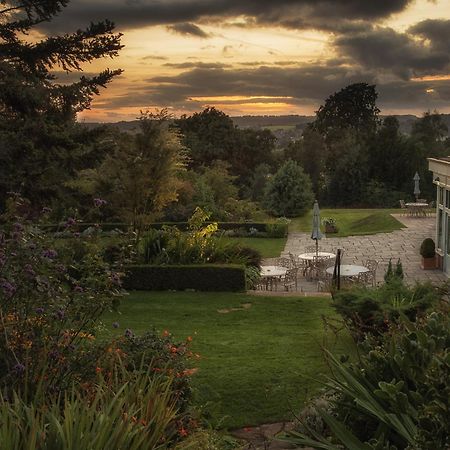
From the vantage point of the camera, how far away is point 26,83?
1858 centimetres

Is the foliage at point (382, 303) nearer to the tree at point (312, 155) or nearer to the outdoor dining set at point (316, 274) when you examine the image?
the outdoor dining set at point (316, 274)

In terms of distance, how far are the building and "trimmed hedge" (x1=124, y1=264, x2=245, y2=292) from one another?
750 cm

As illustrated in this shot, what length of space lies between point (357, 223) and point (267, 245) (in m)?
8.56

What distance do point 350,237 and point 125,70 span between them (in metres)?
13.3

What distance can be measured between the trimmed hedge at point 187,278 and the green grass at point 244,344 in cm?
42

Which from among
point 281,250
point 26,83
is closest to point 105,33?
point 26,83

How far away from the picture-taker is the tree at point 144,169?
67.2ft

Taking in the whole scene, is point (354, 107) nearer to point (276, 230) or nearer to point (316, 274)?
point (276, 230)

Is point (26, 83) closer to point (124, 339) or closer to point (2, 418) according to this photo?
point (124, 339)

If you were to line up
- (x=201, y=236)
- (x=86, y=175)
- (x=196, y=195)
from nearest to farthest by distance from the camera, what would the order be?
(x=201, y=236), (x=86, y=175), (x=196, y=195)

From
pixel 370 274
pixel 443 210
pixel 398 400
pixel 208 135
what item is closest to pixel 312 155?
pixel 208 135

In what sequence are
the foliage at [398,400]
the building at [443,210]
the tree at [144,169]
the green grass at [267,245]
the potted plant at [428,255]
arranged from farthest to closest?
the green grass at [267,245] → the tree at [144,169] → the potted plant at [428,255] → the building at [443,210] → the foliage at [398,400]

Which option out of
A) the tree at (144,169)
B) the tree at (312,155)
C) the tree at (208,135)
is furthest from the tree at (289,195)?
the tree at (312,155)

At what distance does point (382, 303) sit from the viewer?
845 cm
